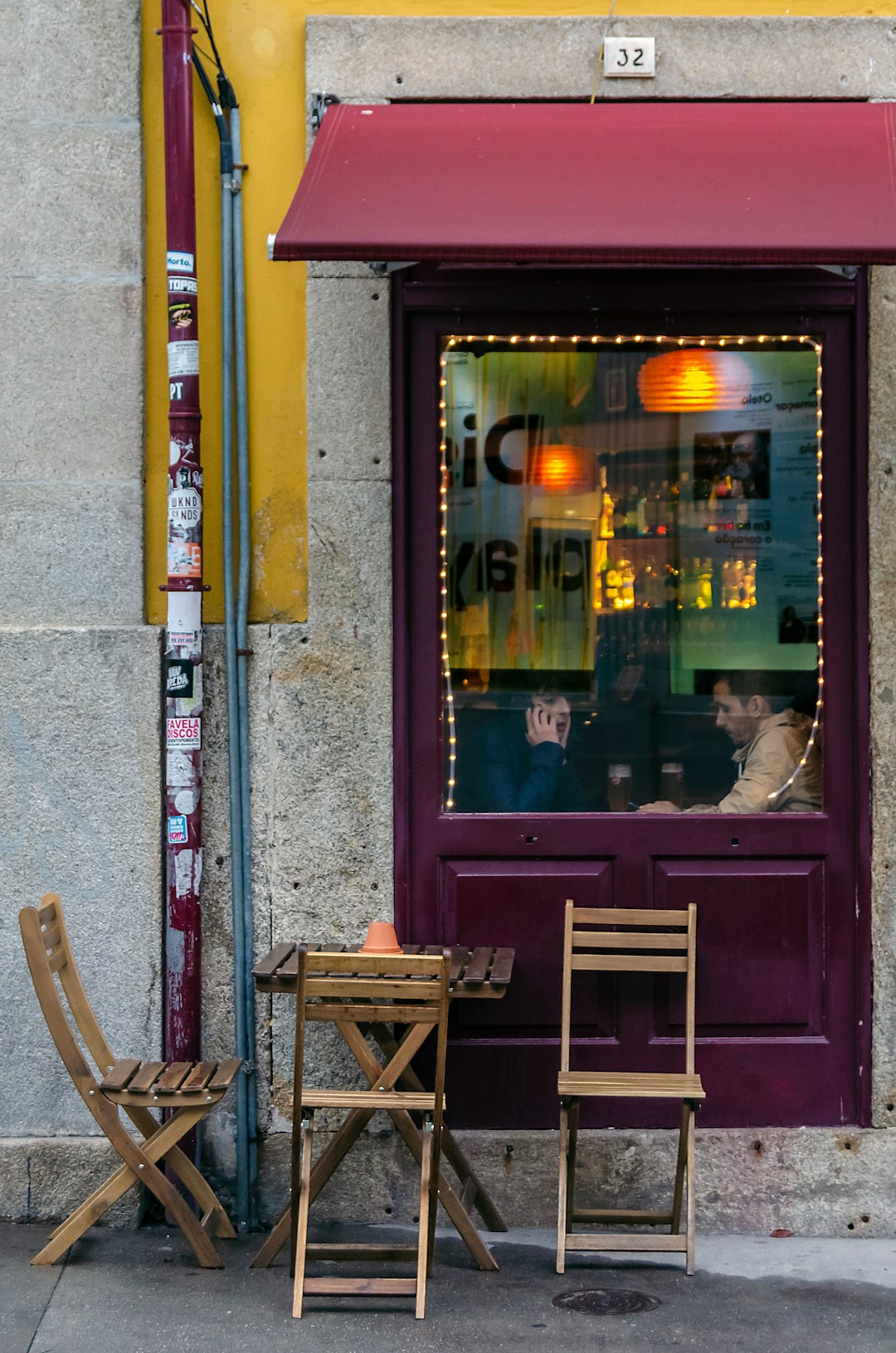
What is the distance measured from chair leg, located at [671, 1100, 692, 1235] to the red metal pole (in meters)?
1.70

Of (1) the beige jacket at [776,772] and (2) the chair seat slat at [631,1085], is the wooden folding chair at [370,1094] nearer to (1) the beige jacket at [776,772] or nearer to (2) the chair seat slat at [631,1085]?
(2) the chair seat slat at [631,1085]

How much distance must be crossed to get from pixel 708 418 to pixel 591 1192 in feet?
9.16

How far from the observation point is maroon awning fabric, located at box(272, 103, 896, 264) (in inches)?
172

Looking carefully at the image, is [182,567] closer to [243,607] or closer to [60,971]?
[243,607]

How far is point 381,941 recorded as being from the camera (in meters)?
4.93

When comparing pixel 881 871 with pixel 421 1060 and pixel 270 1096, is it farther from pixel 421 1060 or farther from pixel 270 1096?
pixel 270 1096

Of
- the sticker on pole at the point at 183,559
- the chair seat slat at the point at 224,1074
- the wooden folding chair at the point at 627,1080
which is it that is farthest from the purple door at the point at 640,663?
the chair seat slat at the point at 224,1074

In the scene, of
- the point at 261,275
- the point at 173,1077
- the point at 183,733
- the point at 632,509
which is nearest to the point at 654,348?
the point at 632,509

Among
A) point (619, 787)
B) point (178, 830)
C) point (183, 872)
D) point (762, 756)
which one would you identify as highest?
point (762, 756)

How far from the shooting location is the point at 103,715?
17.2 ft

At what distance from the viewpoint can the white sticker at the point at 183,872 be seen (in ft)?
17.0

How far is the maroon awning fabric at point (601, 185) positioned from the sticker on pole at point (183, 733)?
1701mm

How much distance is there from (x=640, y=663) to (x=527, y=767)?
56cm

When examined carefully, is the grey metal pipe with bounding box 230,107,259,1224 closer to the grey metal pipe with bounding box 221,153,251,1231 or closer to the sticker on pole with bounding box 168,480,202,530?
the grey metal pipe with bounding box 221,153,251,1231
